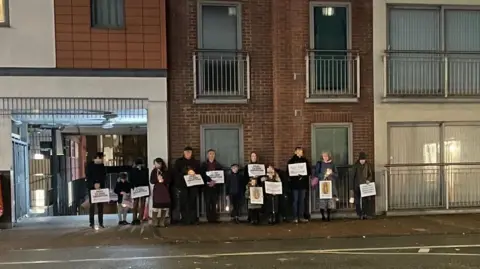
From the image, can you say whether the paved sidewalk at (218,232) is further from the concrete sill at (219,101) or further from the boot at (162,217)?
the concrete sill at (219,101)

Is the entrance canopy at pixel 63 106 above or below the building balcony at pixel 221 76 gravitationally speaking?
below

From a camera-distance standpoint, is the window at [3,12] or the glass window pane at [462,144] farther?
the glass window pane at [462,144]

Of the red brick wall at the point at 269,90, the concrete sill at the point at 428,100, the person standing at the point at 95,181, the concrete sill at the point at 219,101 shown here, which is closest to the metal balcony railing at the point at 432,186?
the red brick wall at the point at 269,90

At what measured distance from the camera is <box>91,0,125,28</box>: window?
13.3 meters

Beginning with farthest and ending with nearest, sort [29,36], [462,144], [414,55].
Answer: [462,144] → [414,55] → [29,36]

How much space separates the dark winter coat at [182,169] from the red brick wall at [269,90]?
1.96ft

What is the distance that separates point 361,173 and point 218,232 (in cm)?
423

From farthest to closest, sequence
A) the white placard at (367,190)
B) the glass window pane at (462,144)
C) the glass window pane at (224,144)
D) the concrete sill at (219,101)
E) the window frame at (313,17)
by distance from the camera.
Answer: the glass window pane at (462,144) → the window frame at (313,17) → the glass window pane at (224,144) → the concrete sill at (219,101) → the white placard at (367,190)

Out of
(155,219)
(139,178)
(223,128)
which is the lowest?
(155,219)

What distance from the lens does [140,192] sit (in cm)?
1335

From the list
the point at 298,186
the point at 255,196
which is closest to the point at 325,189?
the point at 298,186

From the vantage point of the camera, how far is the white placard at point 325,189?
44.3 feet

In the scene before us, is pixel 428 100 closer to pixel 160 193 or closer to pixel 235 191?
pixel 235 191

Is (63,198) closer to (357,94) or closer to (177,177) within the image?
(177,177)
